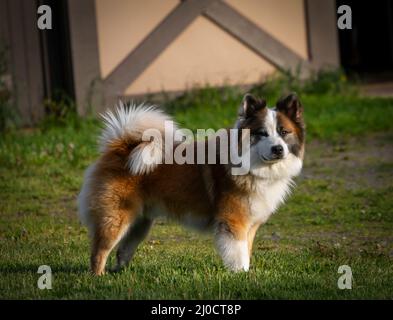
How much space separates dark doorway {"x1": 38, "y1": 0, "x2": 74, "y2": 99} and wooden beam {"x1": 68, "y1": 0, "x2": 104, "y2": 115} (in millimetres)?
122

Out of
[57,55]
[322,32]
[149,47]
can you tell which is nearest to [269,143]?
[149,47]

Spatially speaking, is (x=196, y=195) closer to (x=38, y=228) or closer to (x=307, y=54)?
(x=38, y=228)

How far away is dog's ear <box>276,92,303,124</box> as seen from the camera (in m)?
6.39

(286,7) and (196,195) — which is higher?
(286,7)

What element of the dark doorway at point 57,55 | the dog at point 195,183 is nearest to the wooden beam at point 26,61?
the dark doorway at point 57,55

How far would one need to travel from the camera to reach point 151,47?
13.2 metres

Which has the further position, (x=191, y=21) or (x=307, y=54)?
(x=307, y=54)

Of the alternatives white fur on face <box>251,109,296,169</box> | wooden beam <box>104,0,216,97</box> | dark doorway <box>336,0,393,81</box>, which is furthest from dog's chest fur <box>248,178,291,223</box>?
dark doorway <box>336,0,393,81</box>

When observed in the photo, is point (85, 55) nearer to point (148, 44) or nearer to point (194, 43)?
point (148, 44)

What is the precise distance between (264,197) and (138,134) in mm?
1112

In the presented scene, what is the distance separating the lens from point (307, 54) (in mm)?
14586

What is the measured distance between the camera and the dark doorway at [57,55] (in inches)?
502

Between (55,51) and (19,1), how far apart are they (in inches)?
38.3
